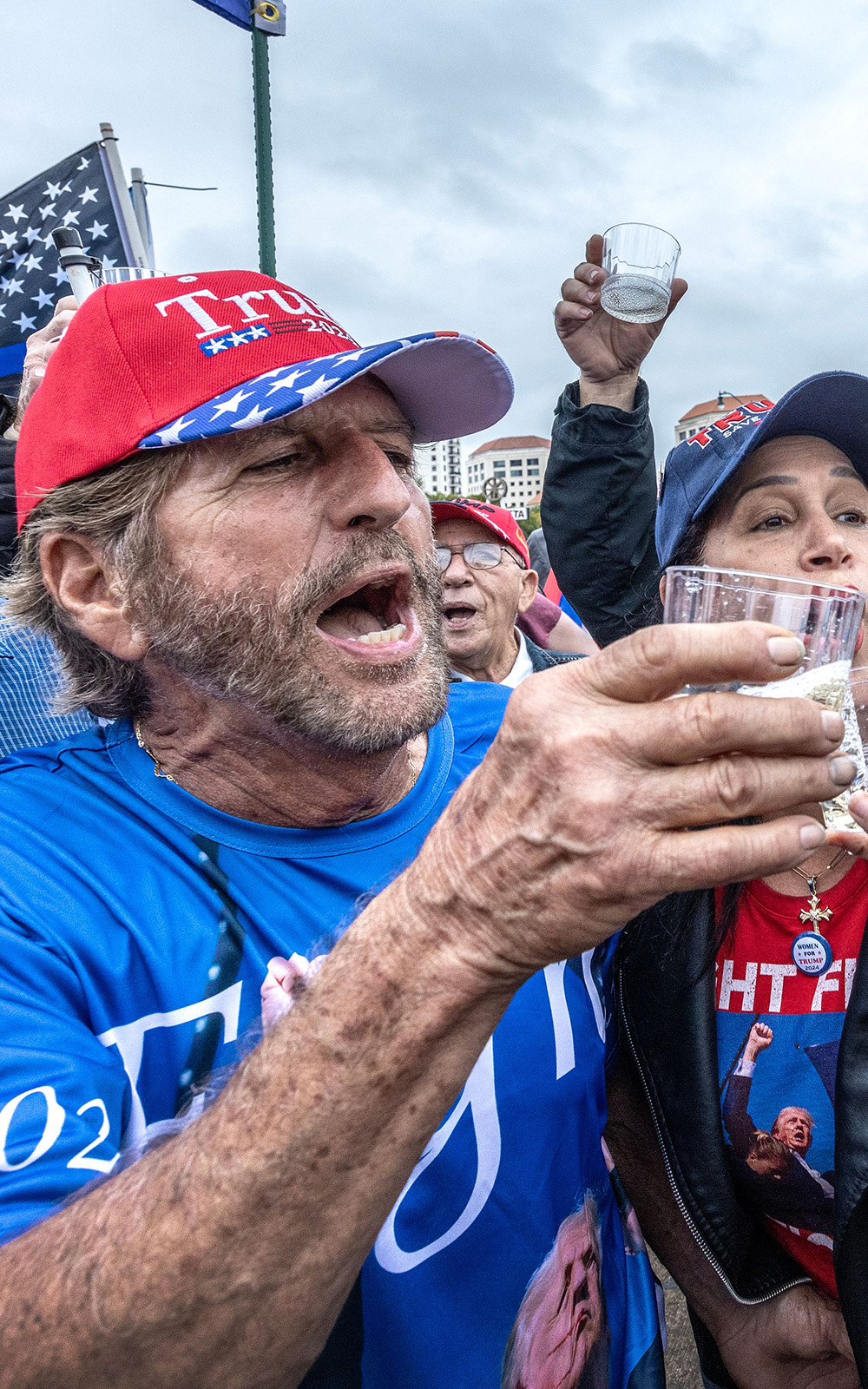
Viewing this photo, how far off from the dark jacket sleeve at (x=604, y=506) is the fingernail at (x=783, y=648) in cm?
163

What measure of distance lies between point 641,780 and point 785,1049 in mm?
1011

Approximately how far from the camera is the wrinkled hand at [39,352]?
249 centimetres

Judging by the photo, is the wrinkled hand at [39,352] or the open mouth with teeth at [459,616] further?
the open mouth with teeth at [459,616]

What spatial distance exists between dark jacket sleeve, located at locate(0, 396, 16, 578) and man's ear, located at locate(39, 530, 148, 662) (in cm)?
103

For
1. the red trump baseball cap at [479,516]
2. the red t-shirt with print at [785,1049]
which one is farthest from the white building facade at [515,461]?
the red t-shirt with print at [785,1049]

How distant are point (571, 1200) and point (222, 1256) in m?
0.86

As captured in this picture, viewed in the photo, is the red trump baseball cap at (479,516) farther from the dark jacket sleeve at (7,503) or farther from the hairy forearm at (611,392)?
the dark jacket sleeve at (7,503)

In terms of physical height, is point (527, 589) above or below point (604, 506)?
below

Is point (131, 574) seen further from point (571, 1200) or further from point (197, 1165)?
point (571, 1200)

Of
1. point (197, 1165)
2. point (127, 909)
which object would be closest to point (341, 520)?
point (127, 909)

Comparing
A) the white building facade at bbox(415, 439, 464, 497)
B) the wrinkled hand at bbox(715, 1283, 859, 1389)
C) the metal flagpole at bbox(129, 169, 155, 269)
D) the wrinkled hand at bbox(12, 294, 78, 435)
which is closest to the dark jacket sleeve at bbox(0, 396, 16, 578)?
the wrinkled hand at bbox(12, 294, 78, 435)

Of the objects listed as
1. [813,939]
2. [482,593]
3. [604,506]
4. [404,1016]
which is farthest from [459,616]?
[404,1016]

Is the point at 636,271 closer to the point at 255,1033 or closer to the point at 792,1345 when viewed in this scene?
the point at 255,1033

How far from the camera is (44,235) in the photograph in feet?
20.2
